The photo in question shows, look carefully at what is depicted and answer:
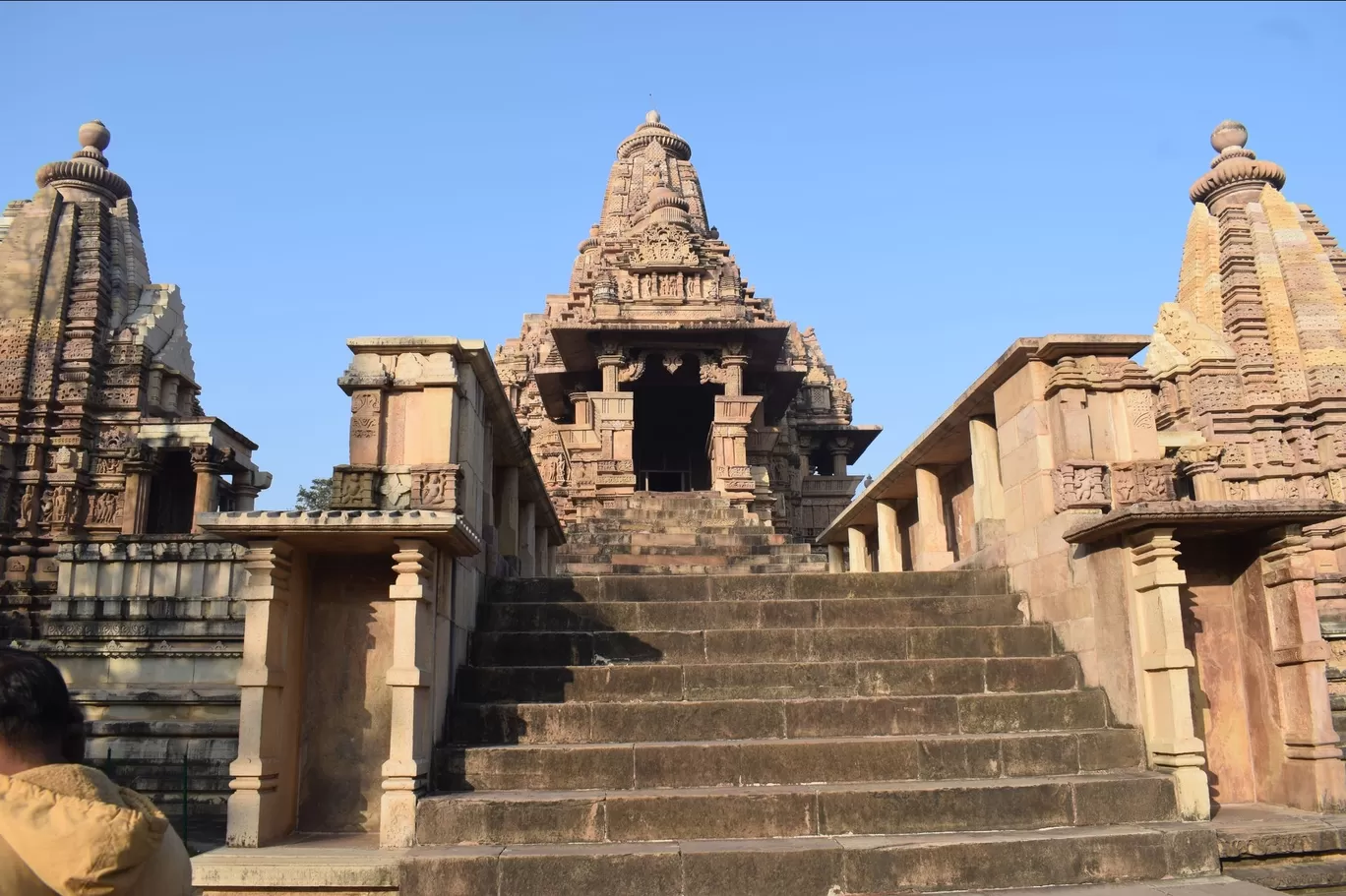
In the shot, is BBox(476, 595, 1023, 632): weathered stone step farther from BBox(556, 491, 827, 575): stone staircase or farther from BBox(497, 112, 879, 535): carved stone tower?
BBox(497, 112, 879, 535): carved stone tower

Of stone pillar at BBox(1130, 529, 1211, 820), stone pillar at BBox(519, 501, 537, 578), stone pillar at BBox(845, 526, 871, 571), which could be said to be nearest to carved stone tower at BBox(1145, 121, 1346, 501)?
stone pillar at BBox(845, 526, 871, 571)

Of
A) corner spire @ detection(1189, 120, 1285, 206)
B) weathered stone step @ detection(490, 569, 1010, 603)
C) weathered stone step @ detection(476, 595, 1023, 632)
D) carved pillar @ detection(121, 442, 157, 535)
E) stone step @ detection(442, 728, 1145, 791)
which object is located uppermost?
corner spire @ detection(1189, 120, 1285, 206)

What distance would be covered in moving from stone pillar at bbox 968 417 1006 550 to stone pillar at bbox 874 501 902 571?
3.42 m

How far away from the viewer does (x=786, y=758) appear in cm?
590

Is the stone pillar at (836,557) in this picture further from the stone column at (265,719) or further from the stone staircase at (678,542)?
the stone column at (265,719)

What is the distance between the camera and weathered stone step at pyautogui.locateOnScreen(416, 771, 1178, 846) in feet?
17.7

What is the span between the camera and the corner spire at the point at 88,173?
71.1 feet

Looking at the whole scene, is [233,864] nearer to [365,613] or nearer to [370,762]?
[370,762]

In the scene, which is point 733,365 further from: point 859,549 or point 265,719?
point 265,719

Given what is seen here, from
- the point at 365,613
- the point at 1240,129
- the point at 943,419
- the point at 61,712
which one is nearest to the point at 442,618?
the point at 365,613

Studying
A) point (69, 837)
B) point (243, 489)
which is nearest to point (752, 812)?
point (69, 837)

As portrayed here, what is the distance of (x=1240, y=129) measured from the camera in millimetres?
18766

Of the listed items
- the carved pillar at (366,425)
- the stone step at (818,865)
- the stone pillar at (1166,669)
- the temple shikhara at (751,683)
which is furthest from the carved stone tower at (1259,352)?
the carved pillar at (366,425)

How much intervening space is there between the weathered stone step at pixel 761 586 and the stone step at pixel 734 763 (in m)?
2.28
